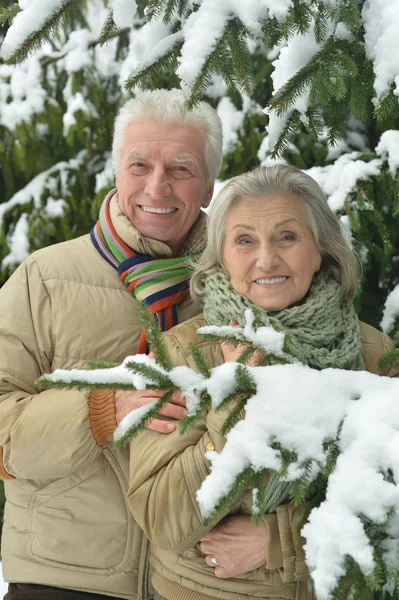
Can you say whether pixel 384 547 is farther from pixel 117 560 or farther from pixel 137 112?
pixel 137 112

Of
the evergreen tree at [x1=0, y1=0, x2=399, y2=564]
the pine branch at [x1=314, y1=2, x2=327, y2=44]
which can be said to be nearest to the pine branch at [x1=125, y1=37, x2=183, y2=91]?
the evergreen tree at [x1=0, y1=0, x2=399, y2=564]

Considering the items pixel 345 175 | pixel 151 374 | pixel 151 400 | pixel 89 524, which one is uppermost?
pixel 345 175

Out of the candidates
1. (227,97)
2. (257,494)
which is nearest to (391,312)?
(227,97)

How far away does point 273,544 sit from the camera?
1918 millimetres

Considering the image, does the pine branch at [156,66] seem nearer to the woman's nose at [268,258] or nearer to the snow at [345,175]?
the woman's nose at [268,258]

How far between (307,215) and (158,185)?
56cm

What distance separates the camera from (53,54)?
4.85m

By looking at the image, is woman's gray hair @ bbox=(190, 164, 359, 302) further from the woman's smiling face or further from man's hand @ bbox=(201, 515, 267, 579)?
man's hand @ bbox=(201, 515, 267, 579)

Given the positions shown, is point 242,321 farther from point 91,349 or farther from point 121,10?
point 121,10

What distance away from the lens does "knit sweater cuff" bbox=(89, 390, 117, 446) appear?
2.16 metres

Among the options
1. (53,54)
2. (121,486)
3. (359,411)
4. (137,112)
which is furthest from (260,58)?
(359,411)

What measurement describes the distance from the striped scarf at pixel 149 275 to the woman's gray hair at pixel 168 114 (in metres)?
0.32

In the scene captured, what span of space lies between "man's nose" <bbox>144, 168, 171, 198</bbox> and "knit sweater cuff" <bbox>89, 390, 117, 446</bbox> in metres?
0.74

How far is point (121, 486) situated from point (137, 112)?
4.21 ft
